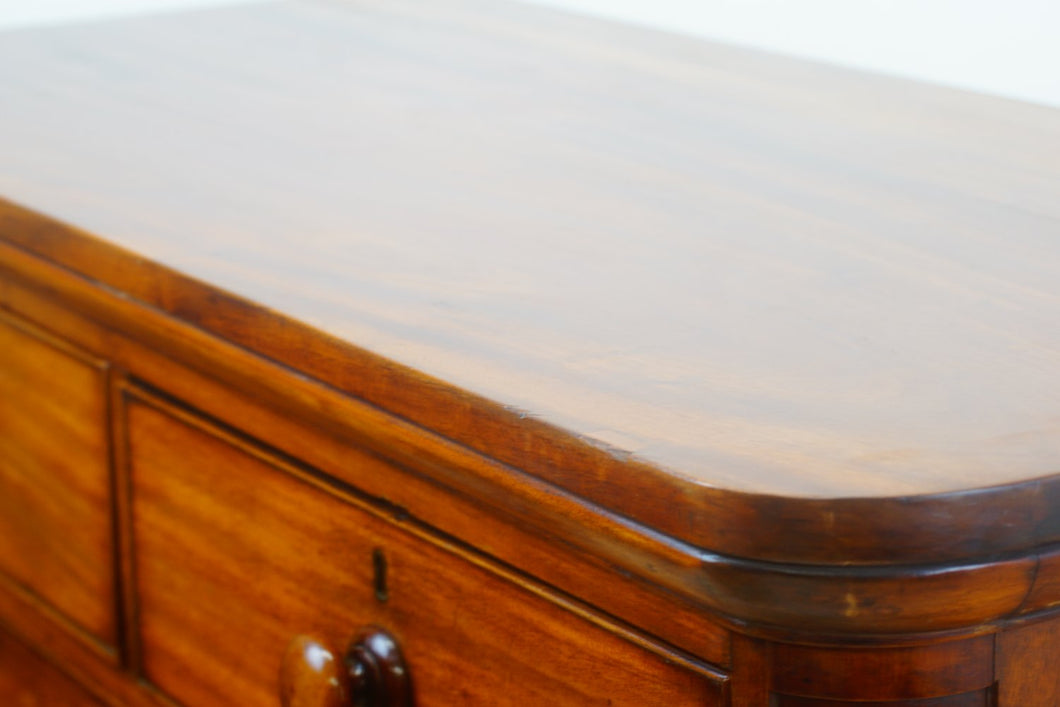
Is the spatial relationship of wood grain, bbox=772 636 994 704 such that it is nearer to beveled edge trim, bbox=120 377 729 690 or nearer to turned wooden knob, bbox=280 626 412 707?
beveled edge trim, bbox=120 377 729 690

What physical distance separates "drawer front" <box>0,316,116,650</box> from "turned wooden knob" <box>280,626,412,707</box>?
0.68 ft

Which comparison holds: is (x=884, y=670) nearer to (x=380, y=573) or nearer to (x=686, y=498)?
(x=686, y=498)

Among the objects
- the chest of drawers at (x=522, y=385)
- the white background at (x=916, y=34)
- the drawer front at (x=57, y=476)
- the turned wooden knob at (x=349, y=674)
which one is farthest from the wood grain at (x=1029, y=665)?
the white background at (x=916, y=34)

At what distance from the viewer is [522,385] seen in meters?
0.49

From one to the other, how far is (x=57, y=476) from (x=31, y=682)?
7.0 inches

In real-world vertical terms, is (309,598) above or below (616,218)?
below

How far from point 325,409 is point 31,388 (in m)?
0.31

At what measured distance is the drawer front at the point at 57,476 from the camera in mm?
751

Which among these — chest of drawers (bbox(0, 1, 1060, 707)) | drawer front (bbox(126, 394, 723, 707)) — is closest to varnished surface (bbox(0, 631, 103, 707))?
chest of drawers (bbox(0, 1, 1060, 707))

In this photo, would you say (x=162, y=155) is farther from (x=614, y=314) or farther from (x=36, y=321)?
(x=614, y=314)

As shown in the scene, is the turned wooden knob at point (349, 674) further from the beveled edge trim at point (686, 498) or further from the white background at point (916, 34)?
the white background at point (916, 34)

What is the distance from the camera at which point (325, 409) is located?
559 mm

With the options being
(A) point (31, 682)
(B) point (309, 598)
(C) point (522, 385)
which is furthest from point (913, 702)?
(A) point (31, 682)

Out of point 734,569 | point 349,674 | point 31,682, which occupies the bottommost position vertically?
point 31,682
